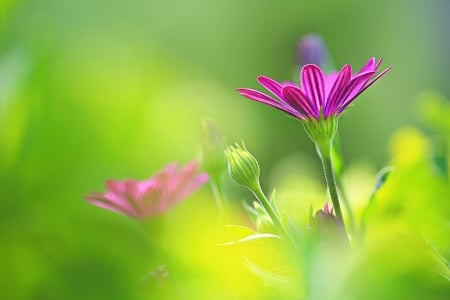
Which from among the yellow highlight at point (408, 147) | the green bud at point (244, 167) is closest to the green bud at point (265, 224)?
the green bud at point (244, 167)

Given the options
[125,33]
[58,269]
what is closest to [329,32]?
[125,33]

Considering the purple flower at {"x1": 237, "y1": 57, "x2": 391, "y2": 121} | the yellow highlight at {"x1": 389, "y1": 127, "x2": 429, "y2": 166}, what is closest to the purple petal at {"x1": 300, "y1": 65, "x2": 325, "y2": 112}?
the purple flower at {"x1": 237, "y1": 57, "x2": 391, "y2": 121}

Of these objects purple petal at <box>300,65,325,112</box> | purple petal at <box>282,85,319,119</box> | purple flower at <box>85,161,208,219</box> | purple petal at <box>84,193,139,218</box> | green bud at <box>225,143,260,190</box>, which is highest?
purple petal at <box>300,65,325,112</box>

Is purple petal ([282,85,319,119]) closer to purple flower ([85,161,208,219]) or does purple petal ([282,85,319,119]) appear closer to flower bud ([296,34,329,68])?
purple flower ([85,161,208,219])

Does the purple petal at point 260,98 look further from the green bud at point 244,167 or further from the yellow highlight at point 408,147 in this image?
the yellow highlight at point 408,147

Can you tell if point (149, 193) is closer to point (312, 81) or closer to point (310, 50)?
point (312, 81)

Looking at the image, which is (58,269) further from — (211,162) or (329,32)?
(329,32)
